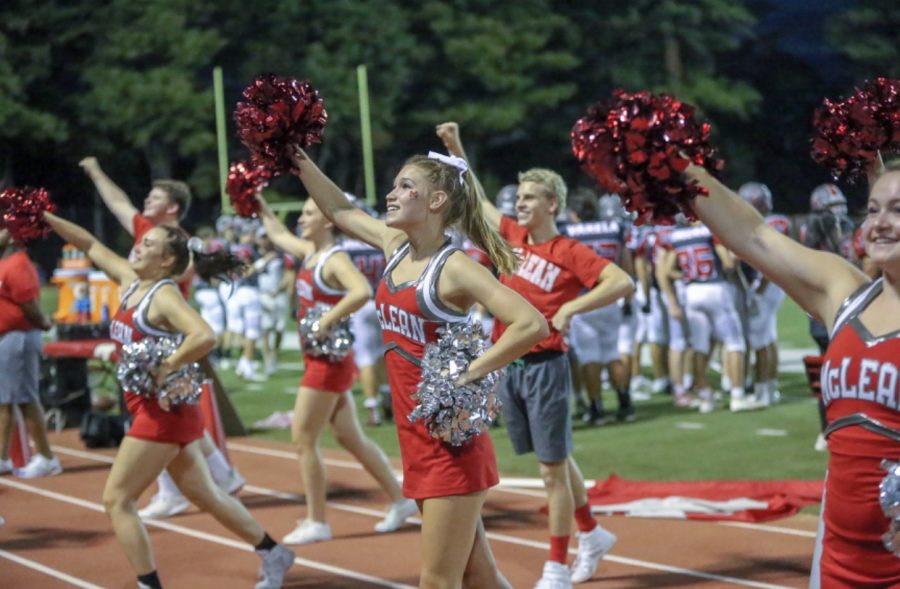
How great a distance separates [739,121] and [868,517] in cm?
3950

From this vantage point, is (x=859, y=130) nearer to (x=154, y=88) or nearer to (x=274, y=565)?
(x=274, y=565)

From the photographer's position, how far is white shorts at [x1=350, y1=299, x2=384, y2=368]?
11578 mm

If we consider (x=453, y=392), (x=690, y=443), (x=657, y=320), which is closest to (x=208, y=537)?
(x=453, y=392)

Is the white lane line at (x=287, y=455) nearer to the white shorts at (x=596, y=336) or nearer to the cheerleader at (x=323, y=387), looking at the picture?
the cheerleader at (x=323, y=387)

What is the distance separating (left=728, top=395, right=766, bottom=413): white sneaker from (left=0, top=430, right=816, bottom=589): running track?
3.67 meters

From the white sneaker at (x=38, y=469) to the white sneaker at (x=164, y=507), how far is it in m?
1.71

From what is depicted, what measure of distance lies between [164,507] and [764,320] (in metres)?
Result: 5.89

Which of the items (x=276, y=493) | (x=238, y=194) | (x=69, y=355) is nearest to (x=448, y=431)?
(x=238, y=194)

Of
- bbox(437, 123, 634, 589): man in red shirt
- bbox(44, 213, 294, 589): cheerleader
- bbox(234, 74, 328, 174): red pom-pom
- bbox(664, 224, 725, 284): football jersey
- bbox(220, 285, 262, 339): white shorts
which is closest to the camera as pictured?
bbox(234, 74, 328, 174): red pom-pom

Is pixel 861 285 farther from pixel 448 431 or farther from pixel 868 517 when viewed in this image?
pixel 448 431

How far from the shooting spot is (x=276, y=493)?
865 cm

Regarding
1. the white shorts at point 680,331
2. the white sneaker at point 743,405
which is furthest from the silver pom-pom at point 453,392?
the white shorts at point 680,331

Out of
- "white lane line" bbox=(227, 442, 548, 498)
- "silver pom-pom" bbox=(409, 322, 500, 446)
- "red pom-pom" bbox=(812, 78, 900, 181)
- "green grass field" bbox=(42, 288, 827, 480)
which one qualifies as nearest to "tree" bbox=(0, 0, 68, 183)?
"green grass field" bbox=(42, 288, 827, 480)

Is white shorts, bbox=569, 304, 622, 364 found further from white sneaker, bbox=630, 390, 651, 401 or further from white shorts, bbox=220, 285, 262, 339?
white shorts, bbox=220, 285, 262, 339
